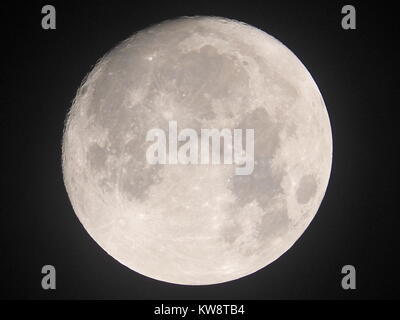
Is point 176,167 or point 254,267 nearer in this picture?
point 176,167

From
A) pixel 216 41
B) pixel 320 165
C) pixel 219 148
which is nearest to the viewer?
pixel 219 148

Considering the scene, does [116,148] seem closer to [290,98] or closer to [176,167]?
[176,167]

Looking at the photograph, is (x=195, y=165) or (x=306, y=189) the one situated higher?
(x=195, y=165)

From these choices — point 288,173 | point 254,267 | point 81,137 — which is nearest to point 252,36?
point 288,173

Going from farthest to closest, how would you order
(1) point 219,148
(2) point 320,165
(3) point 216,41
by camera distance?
1. (2) point 320,165
2. (3) point 216,41
3. (1) point 219,148

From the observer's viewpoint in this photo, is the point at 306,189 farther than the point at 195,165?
Yes

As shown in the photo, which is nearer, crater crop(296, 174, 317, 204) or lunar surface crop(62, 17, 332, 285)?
lunar surface crop(62, 17, 332, 285)

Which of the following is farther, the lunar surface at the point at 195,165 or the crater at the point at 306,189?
the crater at the point at 306,189

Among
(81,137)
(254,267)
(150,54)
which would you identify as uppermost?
(150,54)
